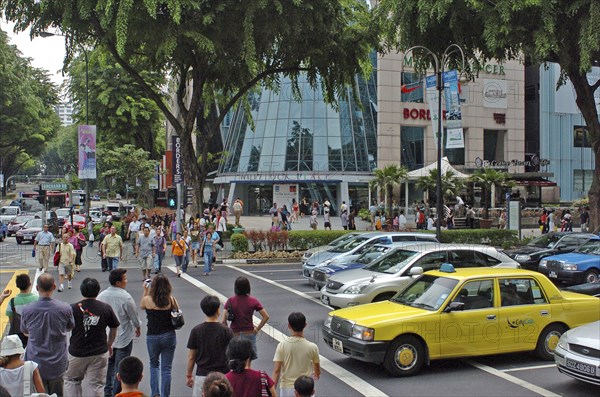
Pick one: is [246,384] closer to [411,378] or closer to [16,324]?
[16,324]

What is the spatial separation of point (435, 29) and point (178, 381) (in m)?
21.9

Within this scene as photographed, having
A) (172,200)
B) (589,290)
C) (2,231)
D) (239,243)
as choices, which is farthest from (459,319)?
(2,231)

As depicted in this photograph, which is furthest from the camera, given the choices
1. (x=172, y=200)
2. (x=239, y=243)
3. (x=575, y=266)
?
(x=172, y=200)

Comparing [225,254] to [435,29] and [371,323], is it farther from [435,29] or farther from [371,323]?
[371,323]

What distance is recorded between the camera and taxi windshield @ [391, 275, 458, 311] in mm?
9297

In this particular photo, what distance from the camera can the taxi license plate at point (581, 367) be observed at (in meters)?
7.69

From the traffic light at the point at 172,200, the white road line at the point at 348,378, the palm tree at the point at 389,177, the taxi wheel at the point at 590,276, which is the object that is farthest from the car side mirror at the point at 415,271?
the palm tree at the point at 389,177

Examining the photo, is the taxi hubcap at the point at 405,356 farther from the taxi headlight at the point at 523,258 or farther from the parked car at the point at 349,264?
the taxi headlight at the point at 523,258

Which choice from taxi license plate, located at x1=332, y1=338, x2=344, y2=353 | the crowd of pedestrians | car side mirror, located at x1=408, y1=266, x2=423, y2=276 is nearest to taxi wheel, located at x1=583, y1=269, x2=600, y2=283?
car side mirror, located at x1=408, y1=266, x2=423, y2=276

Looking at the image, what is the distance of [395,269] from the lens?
42.0 feet

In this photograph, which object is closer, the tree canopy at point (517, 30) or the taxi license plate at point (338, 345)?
the taxi license plate at point (338, 345)

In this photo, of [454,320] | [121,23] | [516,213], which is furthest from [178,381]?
[516,213]

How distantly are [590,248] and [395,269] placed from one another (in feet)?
30.5

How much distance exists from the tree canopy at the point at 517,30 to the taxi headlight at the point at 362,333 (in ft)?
54.1
